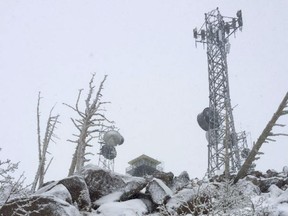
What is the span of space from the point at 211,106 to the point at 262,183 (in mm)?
12088

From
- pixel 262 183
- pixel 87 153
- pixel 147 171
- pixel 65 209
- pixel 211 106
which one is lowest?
pixel 65 209

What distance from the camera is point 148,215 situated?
427 inches

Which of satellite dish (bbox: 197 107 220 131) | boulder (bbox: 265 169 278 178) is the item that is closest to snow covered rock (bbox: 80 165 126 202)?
boulder (bbox: 265 169 278 178)

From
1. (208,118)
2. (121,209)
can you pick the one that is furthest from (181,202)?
(208,118)

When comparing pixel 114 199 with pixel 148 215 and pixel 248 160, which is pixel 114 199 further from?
pixel 248 160

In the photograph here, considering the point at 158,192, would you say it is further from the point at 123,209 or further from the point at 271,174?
the point at 271,174

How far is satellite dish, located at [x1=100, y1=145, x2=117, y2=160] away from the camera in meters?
29.2

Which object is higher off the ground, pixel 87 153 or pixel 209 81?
pixel 209 81

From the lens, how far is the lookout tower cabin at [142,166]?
32469 mm

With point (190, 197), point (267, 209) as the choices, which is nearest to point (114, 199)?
point (190, 197)

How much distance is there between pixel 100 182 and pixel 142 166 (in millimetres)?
20980

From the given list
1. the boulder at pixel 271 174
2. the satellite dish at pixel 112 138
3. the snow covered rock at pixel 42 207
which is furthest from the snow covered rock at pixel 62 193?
the satellite dish at pixel 112 138

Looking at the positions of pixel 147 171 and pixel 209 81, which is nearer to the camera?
pixel 209 81

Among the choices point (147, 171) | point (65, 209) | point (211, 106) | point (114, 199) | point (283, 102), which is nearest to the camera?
point (65, 209)
